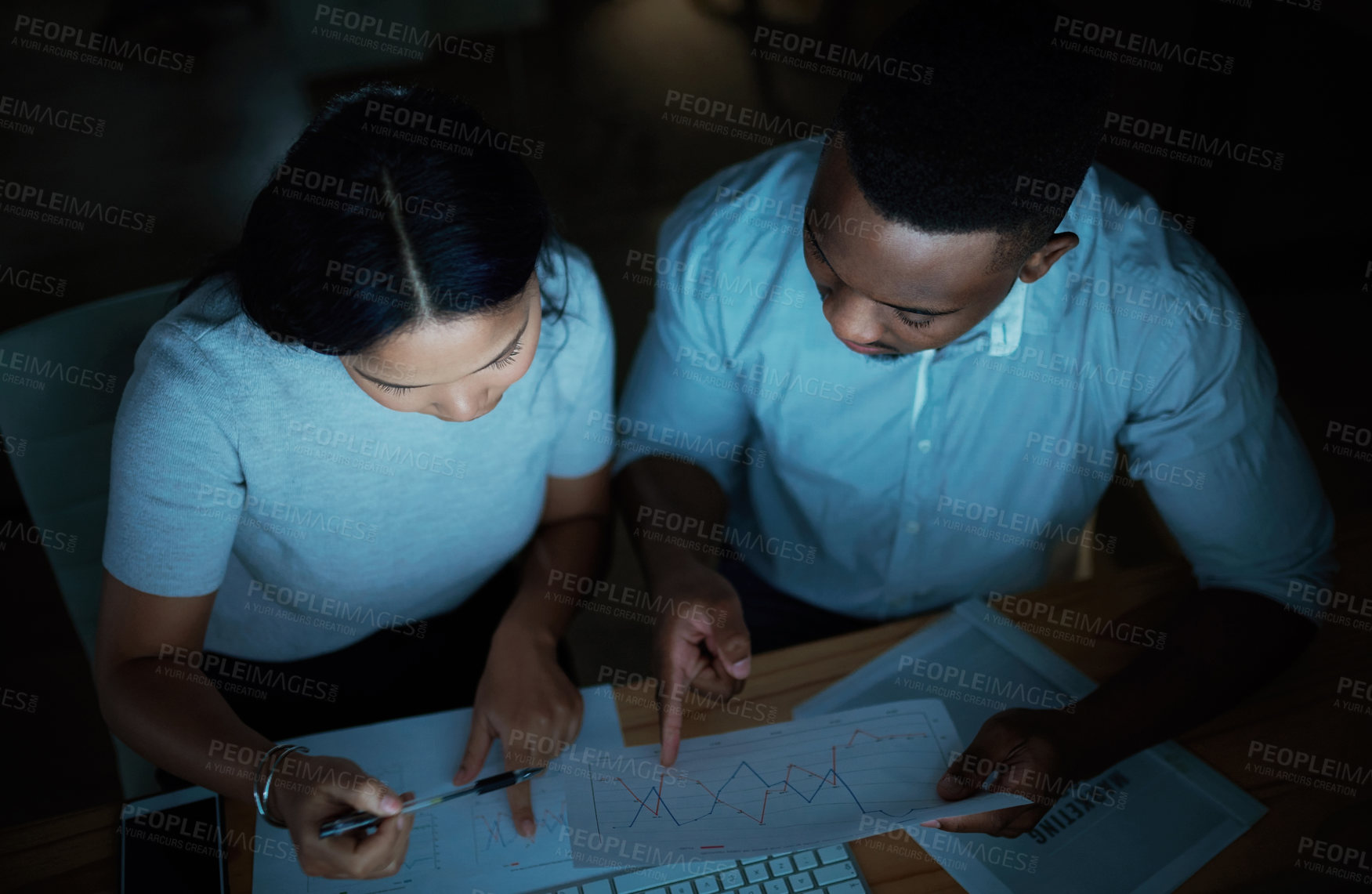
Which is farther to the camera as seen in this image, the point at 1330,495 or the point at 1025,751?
the point at 1330,495

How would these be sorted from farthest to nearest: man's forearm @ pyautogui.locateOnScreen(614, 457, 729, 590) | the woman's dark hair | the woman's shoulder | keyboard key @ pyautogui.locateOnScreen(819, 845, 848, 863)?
man's forearm @ pyautogui.locateOnScreen(614, 457, 729, 590)
the woman's shoulder
keyboard key @ pyautogui.locateOnScreen(819, 845, 848, 863)
the woman's dark hair

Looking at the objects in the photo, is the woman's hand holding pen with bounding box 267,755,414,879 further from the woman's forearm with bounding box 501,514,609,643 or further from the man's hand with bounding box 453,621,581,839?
the woman's forearm with bounding box 501,514,609,643

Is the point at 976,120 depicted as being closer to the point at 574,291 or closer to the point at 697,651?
the point at 574,291

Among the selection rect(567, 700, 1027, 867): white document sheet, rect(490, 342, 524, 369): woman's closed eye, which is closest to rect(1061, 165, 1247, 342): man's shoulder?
rect(567, 700, 1027, 867): white document sheet

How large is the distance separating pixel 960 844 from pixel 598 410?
2.17 ft

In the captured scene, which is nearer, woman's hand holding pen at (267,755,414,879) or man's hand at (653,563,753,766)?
woman's hand holding pen at (267,755,414,879)

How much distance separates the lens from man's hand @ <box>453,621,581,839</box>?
3.29ft

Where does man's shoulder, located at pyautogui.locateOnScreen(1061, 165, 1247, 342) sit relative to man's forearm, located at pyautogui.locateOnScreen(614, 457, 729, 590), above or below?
above

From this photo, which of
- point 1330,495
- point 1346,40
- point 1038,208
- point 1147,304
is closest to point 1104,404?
point 1147,304

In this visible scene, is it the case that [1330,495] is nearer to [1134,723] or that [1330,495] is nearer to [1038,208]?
[1134,723]

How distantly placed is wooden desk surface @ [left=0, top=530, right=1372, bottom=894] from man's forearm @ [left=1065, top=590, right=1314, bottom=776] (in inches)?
1.4

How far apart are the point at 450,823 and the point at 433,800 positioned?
0.06m

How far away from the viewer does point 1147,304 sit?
1.16m

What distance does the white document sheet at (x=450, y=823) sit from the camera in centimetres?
93
